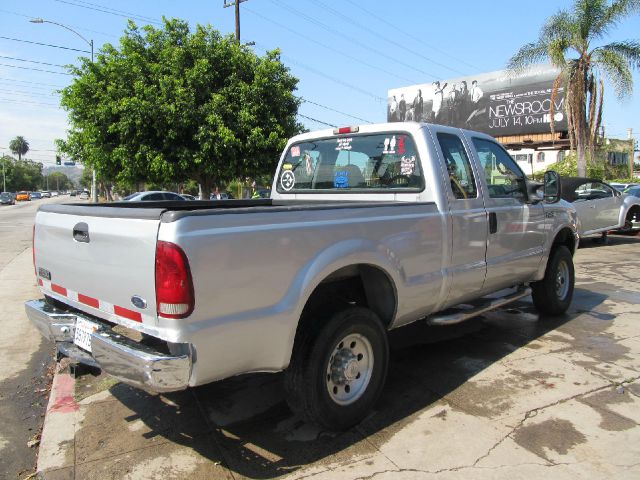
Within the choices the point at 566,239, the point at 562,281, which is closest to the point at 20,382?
the point at 562,281

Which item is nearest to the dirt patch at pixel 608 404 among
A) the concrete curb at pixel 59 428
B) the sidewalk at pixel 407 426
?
the sidewalk at pixel 407 426

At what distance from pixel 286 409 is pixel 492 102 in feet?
125

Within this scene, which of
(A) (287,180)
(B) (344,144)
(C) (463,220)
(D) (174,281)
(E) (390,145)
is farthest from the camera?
(A) (287,180)

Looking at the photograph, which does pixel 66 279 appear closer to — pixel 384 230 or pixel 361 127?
pixel 384 230

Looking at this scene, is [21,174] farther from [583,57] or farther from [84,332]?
[84,332]

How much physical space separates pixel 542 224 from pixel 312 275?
3291 millimetres

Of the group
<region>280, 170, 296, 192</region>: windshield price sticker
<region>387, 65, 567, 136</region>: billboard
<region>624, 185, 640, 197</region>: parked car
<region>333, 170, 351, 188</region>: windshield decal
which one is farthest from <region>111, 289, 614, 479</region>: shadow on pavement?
<region>387, 65, 567, 136</region>: billboard

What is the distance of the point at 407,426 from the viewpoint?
11.5 ft

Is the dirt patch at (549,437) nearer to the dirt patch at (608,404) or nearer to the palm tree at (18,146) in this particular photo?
the dirt patch at (608,404)

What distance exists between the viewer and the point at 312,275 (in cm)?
300

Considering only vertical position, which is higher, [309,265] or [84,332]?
[309,265]

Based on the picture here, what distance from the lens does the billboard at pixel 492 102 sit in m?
34.5

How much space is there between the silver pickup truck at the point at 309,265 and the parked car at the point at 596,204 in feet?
25.2

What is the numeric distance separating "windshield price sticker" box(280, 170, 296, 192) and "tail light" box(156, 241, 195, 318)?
2.71 metres
